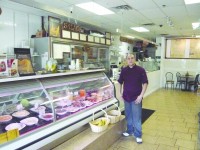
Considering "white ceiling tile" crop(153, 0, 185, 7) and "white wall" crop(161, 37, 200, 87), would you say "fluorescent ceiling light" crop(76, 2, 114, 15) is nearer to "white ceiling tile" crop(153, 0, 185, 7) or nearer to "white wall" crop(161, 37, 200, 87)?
"white ceiling tile" crop(153, 0, 185, 7)

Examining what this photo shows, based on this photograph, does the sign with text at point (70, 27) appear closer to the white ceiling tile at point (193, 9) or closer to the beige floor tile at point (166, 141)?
the white ceiling tile at point (193, 9)

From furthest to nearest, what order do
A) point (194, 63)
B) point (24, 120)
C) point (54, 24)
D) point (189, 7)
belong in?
1. point (194, 63)
2. point (54, 24)
3. point (189, 7)
4. point (24, 120)

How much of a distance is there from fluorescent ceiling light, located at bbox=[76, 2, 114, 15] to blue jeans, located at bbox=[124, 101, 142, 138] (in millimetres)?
2679

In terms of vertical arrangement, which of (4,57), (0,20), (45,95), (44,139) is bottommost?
(44,139)

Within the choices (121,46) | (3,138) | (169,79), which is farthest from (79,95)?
(169,79)

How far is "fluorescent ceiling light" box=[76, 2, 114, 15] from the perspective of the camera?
4832 millimetres

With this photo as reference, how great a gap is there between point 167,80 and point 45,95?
9409 millimetres

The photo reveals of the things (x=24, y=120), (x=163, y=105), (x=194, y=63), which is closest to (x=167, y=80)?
(x=194, y=63)

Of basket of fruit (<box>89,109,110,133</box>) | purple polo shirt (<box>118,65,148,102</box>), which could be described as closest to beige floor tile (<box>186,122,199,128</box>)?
purple polo shirt (<box>118,65,148,102</box>)

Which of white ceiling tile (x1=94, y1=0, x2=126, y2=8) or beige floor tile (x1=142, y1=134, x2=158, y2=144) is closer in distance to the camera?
beige floor tile (x1=142, y1=134, x2=158, y2=144)

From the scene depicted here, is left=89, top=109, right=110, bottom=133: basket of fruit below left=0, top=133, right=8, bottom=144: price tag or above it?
below

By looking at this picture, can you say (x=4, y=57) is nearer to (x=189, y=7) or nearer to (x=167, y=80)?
(x=189, y=7)

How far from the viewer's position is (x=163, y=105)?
6.64 meters

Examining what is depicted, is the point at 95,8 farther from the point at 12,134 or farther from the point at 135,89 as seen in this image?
the point at 12,134
